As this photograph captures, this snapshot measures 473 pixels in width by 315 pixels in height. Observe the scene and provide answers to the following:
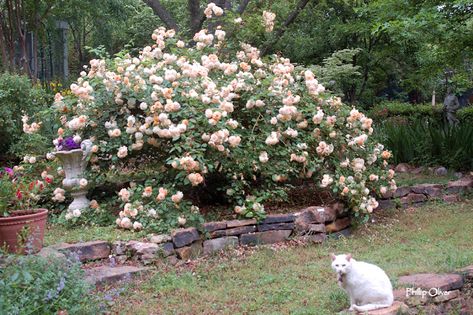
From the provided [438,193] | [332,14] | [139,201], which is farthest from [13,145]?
[332,14]

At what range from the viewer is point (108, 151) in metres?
6.08

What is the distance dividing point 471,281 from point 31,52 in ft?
46.8

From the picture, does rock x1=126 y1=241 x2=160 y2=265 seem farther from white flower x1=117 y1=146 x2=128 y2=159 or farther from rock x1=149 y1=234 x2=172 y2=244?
white flower x1=117 y1=146 x2=128 y2=159

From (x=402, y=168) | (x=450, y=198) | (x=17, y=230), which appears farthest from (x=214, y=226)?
(x=402, y=168)

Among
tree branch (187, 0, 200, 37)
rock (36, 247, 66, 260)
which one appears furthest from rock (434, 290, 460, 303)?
tree branch (187, 0, 200, 37)

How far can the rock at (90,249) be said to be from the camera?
16.2ft

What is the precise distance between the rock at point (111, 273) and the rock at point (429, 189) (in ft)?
15.0

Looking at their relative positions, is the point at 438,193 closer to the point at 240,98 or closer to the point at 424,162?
the point at 424,162

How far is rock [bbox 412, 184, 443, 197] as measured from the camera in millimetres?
8023

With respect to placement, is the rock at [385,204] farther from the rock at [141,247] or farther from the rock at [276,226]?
the rock at [141,247]

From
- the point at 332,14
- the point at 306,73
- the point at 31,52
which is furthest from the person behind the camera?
the point at 31,52

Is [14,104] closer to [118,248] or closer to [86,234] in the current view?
[86,234]

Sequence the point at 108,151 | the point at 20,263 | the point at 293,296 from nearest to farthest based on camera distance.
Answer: the point at 20,263, the point at 293,296, the point at 108,151

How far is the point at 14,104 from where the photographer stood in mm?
8562
